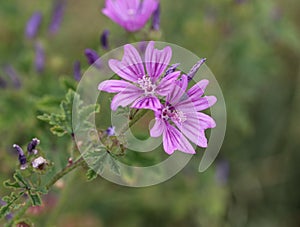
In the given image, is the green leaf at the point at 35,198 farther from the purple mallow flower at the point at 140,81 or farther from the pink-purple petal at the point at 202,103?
the pink-purple petal at the point at 202,103

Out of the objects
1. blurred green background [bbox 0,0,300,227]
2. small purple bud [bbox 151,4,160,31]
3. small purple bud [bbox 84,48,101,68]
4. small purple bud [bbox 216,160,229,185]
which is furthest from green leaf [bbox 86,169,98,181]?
small purple bud [bbox 216,160,229,185]

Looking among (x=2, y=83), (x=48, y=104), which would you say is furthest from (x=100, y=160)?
(x=2, y=83)

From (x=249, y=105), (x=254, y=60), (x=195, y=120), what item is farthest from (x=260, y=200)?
(x=195, y=120)

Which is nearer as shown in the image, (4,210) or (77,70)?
(4,210)

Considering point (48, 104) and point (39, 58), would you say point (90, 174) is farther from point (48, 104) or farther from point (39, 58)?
point (39, 58)

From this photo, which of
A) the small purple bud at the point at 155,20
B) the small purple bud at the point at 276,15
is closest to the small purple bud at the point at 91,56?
the small purple bud at the point at 155,20

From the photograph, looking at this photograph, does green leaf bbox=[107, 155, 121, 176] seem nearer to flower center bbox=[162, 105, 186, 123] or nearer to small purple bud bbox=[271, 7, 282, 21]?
flower center bbox=[162, 105, 186, 123]
